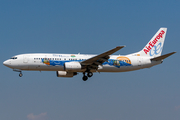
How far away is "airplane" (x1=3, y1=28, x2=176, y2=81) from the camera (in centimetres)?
4691

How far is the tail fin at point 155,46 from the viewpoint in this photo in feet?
175

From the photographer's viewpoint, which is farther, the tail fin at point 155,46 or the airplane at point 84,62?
the tail fin at point 155,46

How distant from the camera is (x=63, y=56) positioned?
158ft

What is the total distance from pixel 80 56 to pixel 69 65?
10.2 feet

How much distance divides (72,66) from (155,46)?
1620 cm

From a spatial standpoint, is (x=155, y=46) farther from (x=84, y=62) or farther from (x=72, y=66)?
(x=72, y=66)

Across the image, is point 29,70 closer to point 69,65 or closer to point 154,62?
point 69,65

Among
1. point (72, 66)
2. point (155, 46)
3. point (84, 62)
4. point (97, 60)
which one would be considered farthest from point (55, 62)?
point (155, 46)

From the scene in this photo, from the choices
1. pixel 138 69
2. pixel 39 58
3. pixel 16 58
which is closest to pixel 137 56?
pixel 138 69

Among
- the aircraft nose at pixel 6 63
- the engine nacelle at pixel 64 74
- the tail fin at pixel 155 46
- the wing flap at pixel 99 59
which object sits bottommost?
the engine nacelle at pixel 64 74

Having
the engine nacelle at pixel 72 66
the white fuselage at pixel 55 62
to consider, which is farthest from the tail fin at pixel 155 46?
the engine nacelle at pixel 72 66

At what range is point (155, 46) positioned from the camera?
179 ft

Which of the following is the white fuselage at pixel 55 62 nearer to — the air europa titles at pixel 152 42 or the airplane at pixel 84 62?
the airplane at pixel 84 62

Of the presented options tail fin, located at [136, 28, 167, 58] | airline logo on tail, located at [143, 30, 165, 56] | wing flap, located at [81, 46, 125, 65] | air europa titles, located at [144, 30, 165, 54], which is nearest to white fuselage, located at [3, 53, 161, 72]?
wing flap, located at [81, 46, 125, 65]
